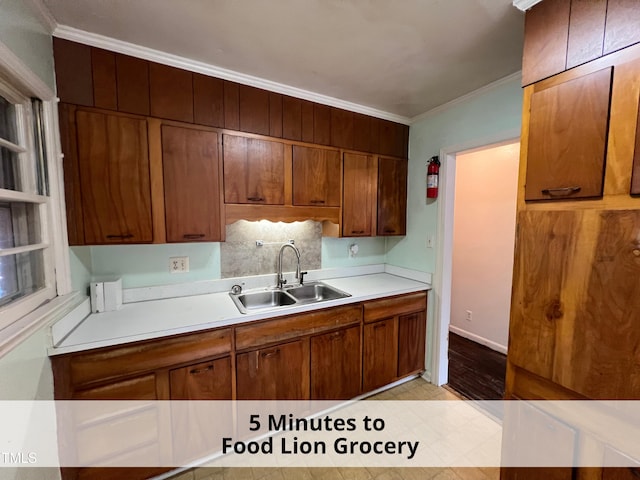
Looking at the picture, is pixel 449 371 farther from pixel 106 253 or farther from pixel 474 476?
pixel 106 253

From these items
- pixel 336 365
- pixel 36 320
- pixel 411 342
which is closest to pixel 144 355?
pixel 36 320

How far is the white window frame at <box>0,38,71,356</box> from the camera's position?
100cm

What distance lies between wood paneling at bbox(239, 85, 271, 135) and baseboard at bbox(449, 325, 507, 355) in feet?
10.6

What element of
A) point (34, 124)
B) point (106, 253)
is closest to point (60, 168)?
point (34, 124)

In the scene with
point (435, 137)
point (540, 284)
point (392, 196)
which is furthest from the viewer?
point (392, 196)

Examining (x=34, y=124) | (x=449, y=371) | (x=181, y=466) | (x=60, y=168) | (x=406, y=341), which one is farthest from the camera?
(x=449, y=371)

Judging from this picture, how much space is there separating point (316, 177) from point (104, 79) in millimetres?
1399

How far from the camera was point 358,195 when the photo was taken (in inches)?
93.4

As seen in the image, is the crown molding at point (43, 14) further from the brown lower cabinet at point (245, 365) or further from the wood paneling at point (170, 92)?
the brown lower cabinet at point (245, 365)

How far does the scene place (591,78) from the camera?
999 mm

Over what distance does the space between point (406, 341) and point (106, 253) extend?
2411 millimetres

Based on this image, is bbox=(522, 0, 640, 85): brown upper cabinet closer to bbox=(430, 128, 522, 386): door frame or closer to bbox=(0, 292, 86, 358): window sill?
bbox=(430, 128, 522, 386): door frame

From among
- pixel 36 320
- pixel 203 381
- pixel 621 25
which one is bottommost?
pixel 203 381

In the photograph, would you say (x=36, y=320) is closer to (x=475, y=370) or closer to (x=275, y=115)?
(x=275, y=115)
